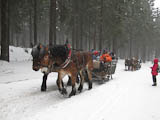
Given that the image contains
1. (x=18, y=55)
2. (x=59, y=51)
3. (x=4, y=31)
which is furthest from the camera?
(x=18, y=55)

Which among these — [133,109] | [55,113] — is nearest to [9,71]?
[55,113]

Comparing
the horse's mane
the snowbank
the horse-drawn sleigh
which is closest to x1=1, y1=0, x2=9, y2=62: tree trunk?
the snowbank

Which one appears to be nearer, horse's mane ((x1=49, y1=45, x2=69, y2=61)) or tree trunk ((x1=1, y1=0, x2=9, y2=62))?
horse's mane ((x1=49, y1=45, x2=69, y2=61))

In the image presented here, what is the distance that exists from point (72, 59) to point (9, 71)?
640cm

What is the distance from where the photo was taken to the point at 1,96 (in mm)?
5473

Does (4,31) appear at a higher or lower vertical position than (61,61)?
higher

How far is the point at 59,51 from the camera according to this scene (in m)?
5.61

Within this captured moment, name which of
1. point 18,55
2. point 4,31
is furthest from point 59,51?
point 18,55

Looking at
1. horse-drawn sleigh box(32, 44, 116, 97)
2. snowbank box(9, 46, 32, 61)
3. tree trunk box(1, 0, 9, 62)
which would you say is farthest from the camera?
snowbank box(9, 46, 32, 61)

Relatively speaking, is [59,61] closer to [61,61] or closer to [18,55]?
[61,61]

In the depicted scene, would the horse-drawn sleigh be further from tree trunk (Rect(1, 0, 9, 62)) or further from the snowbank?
the snowbank

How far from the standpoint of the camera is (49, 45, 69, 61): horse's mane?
5.46 m

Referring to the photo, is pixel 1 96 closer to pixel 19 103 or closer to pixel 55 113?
pixel 19 103

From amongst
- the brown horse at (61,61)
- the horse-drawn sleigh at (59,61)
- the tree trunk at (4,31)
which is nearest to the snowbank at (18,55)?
the tree trunk at (4,31)
